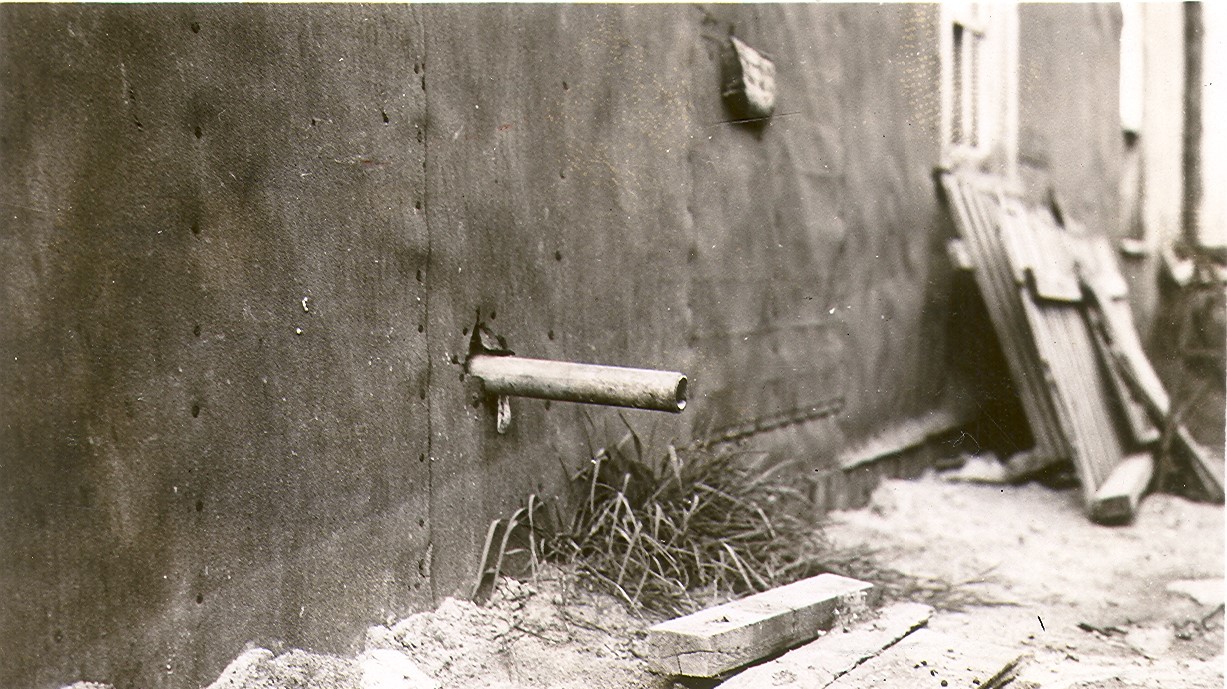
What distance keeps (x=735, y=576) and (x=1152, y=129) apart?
777 cm

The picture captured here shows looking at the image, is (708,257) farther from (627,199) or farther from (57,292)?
(57,292)

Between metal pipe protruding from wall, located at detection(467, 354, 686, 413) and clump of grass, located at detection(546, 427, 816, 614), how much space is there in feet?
1.85

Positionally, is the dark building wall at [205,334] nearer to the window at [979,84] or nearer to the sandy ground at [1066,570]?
the sandy ground at [1066,570]

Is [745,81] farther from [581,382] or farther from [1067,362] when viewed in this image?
[1067,362]

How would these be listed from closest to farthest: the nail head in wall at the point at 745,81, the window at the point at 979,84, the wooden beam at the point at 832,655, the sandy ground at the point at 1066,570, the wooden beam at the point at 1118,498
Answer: the wooden beam at the point at 832,655 → the sandy ground at the point at 1066,570 → the nail head in wall at the point at 745,81 → the wooden beam at the point at 1118,498 → the window at the point at 979,84

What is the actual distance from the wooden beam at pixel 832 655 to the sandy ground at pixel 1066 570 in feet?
1.08

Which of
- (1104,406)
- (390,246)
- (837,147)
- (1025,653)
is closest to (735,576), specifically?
(1025,653)

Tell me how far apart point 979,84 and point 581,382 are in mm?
4655

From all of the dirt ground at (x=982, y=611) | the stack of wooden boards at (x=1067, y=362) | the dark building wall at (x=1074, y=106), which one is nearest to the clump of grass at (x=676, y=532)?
the dirt ground at (x=982, y=611)

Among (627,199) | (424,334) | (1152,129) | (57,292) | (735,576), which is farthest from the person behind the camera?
(1152,129)

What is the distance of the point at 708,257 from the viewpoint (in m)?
4.24

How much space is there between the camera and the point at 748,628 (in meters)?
2.71

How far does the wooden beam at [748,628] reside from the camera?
2637mm

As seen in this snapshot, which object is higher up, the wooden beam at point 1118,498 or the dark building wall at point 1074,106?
the dark building wall at point 1074,106
